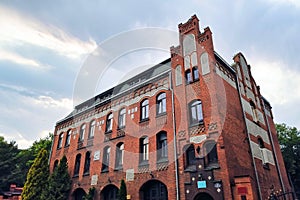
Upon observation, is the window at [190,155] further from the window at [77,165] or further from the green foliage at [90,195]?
the window at [77,165]

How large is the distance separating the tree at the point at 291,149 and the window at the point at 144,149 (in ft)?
57.0

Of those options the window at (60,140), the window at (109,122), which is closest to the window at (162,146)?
the window at (109,122)

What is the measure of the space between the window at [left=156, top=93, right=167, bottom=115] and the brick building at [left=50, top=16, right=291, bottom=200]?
2.8 inches

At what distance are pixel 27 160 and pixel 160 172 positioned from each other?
30426 mm

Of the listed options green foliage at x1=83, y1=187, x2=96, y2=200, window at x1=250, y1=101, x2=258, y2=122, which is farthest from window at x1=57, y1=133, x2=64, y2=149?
window at x1=250, y1=101, x2=258, y2=122

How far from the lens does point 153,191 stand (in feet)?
41.6

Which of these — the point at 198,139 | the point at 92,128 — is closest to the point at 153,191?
the point at 198,139

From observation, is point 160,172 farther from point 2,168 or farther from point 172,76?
point 2,168

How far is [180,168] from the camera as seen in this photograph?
37.4 feet

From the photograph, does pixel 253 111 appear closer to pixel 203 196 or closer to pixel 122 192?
pixel 203 196

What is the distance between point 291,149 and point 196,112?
1919cm

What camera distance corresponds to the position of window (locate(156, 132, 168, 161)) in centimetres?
1276

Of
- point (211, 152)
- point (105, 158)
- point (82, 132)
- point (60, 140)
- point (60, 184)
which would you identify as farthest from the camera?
point (60, 140)

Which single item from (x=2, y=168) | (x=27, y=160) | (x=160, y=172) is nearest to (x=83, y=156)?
(x=160, y=172)
